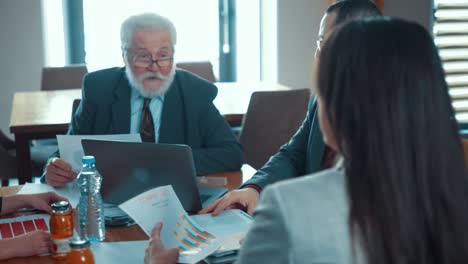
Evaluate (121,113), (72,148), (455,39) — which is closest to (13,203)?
(72,148)

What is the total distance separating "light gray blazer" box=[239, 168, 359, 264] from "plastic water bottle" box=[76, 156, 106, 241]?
33.4 inches

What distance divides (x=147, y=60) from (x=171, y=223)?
1.16 meters

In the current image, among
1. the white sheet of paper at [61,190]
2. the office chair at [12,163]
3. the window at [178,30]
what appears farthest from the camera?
Result: the window at [178,30]

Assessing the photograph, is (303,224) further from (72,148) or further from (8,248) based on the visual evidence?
(72,148)

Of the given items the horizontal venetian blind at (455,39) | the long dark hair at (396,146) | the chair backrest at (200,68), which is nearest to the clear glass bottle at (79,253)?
the long dark hair at (396,146)

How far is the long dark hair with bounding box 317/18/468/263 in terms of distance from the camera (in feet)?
3.18

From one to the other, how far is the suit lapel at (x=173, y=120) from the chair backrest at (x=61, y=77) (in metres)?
2.35

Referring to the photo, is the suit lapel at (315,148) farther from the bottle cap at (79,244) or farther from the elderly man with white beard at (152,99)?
the bottle cap at (79,244)

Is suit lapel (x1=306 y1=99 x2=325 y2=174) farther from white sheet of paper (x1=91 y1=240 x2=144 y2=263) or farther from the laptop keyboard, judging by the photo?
white sheet of paper (x1=91 y1=240 x2=144 y2=263)

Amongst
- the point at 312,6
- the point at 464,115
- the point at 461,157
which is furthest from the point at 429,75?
the point at 464,115

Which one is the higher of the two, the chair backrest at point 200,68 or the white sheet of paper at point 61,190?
the chair backrest at point 200,68

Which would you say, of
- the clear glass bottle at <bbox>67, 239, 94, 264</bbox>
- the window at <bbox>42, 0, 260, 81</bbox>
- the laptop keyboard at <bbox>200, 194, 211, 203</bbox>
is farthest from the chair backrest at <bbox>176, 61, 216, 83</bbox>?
the clear glass bottle at <bbox>67, 239, 94, 264</bbox>

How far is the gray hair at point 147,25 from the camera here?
2602mm

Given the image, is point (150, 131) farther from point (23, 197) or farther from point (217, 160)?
point (23, 197)
